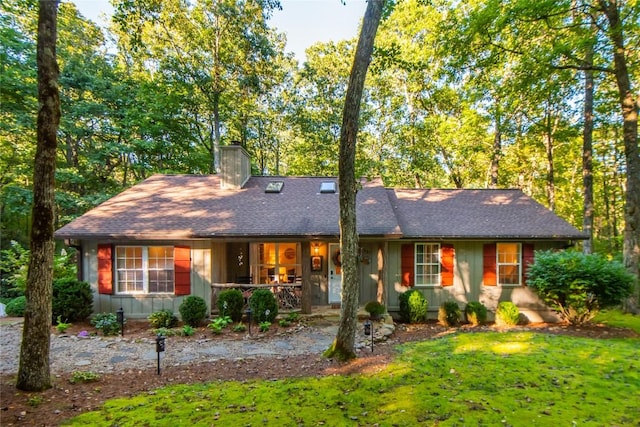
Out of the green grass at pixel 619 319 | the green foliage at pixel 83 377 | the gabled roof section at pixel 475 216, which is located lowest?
the green grass at pixel 619 319

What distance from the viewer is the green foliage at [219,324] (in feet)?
25.0

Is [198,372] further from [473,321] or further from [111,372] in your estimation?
[473,321]

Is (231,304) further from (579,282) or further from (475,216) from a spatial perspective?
(579,282)

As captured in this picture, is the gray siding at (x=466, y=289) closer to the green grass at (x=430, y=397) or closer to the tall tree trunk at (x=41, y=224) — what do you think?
the green grass at (x=430, y=397)

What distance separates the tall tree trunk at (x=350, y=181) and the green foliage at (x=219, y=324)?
11.6 ft

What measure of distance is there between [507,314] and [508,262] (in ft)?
5.83

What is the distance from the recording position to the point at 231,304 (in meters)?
8.35

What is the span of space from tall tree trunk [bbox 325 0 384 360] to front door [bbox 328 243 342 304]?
450 centimetres

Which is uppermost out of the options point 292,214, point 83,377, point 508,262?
point 292,214

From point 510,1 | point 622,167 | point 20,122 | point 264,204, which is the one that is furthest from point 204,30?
point 622,167

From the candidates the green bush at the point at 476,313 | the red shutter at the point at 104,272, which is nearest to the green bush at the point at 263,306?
the red shutter at the point at 104,272

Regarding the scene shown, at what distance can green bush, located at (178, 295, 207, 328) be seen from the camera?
26.6 ft

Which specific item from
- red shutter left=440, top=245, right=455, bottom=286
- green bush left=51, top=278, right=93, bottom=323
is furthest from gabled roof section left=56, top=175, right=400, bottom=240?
red shutter left=440, top=245, right=455, bottom=286

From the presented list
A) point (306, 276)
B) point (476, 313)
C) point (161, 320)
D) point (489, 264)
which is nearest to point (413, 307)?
point (476, 313)
